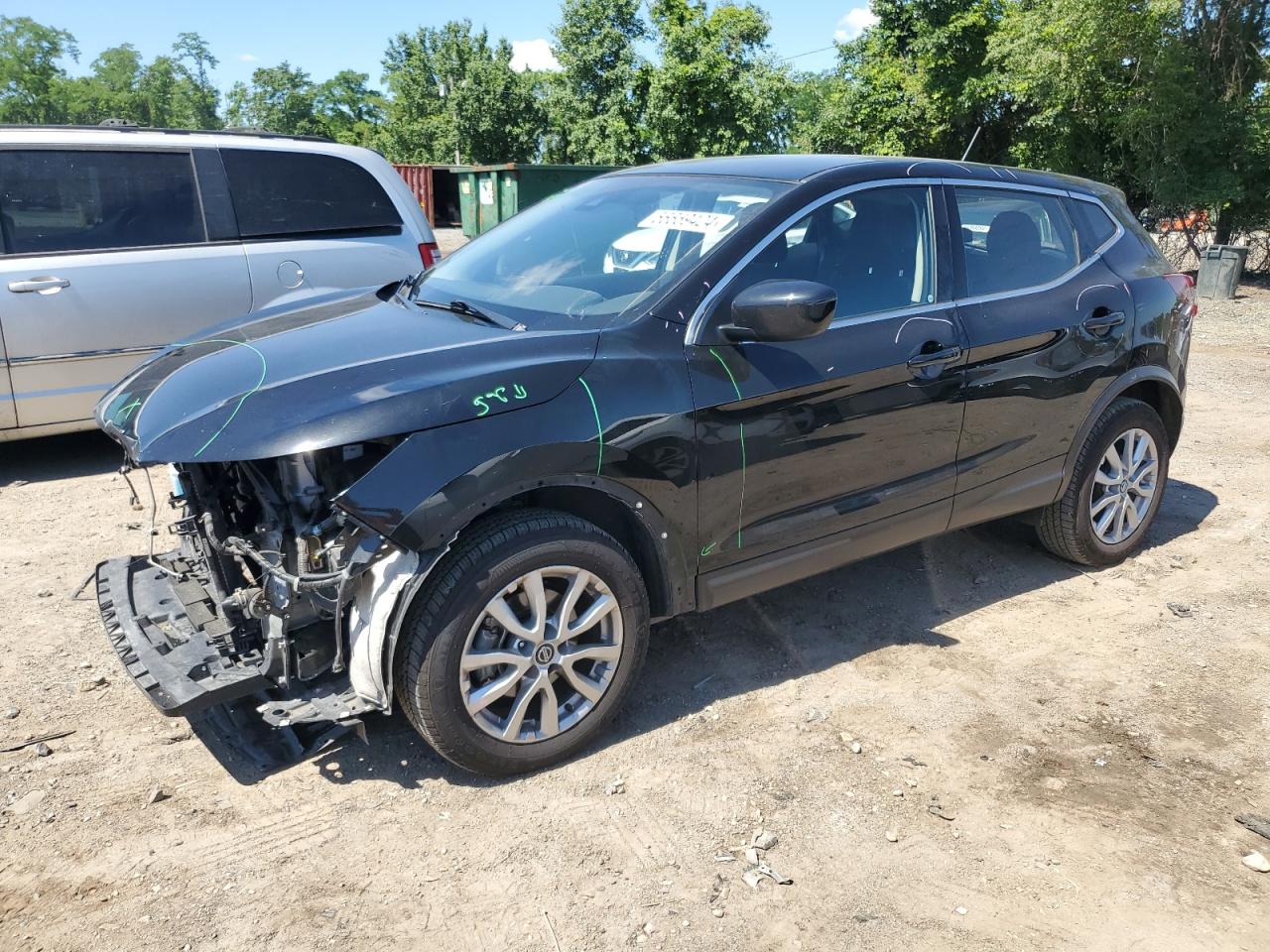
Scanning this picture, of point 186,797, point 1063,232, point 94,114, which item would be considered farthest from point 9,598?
point 94,114

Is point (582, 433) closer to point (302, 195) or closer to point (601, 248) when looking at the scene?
point (601, 248)

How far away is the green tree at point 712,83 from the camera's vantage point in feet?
89.2

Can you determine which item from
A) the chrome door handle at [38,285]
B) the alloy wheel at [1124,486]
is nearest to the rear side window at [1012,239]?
the alloy wheel at [1124,486]

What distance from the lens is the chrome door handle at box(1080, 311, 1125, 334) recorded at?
4.38 metres

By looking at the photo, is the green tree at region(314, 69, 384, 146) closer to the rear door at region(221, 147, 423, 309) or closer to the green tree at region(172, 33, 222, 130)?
the green tree at region(172, 33, 222, 130)

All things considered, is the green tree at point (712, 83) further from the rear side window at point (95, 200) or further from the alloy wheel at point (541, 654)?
the alloy wheel at point (541, 654)

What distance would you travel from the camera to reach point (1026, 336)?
4133 mm

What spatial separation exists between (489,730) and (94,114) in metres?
103

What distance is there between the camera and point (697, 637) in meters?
4.13

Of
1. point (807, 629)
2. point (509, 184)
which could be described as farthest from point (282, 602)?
point (509, 184)

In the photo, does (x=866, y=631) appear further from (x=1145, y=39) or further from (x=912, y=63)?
(x=912, y=63)

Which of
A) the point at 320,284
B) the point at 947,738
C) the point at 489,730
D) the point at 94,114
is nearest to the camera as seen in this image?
the point at 489,730

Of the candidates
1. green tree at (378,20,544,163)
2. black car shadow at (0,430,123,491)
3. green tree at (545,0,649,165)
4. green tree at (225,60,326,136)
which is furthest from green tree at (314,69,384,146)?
black car shadow at (0,430,123,491)

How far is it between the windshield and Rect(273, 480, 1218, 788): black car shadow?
145 cm
